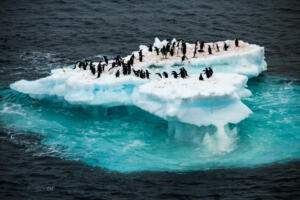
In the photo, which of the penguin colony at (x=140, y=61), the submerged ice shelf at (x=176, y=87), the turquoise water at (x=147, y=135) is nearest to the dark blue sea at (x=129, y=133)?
the turquoise water at (x=147, y=135)

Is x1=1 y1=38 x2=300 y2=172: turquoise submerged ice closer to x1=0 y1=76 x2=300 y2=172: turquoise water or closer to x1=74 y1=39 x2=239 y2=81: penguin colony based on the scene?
x1=0 y1=76 x2=300 y2=172: turquoise water

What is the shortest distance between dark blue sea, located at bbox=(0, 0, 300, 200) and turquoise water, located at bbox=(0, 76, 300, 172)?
6 cm

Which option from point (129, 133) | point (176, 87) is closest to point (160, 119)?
point (129, 133)

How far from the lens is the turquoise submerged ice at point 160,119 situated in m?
28.4

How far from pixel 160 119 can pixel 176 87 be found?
3.12 m

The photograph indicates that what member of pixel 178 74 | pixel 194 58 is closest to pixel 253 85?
pixel 194 58

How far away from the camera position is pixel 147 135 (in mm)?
30594

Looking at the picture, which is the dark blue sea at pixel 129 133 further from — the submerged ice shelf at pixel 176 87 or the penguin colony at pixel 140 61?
the penguin colony at pixel 140 61

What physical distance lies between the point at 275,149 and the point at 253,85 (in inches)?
397

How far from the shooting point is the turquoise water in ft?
92.2

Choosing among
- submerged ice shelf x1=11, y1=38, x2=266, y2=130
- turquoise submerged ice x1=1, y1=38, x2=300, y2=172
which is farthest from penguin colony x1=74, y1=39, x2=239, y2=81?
turquoise submerged ice x1=1, y1=38, x2=300, y2=172

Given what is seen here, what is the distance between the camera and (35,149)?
1167 inches

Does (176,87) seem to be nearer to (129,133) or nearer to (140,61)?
(129,133)

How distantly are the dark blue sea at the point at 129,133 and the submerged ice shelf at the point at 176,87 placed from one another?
1.35 m
